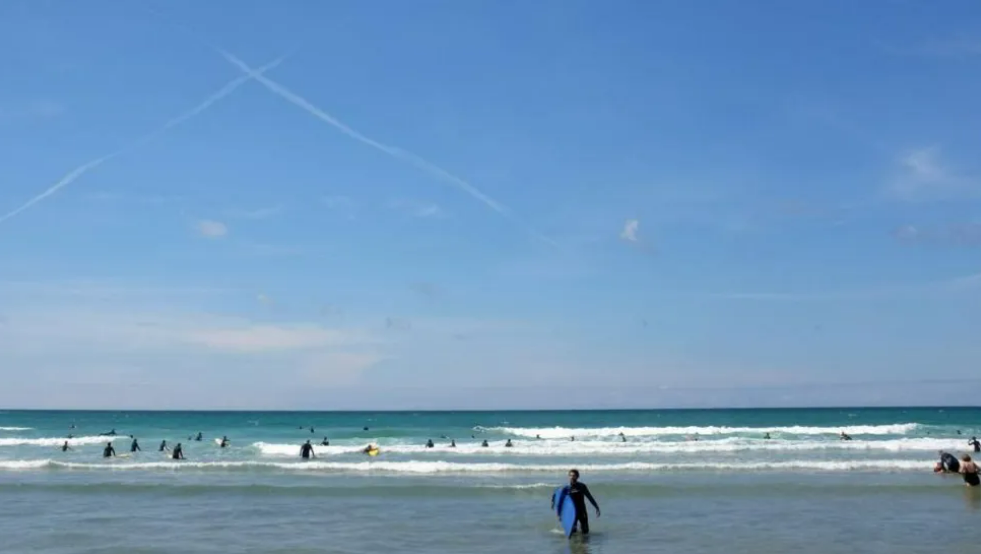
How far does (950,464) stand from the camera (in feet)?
87.9

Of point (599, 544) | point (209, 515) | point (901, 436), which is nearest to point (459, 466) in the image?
point (209, 515)

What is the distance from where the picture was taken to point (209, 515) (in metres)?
20.6

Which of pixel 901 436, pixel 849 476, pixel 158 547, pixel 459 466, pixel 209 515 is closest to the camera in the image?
pixel 158 547

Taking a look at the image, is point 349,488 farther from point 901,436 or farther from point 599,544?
point 901,436

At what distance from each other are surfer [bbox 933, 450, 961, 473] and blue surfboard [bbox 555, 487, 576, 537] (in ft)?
51.4

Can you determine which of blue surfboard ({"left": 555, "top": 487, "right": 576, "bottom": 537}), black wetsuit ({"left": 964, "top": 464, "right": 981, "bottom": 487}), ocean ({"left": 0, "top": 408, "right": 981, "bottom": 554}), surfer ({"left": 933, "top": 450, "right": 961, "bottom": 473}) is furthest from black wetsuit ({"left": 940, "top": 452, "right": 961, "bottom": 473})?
blue surfboard ({"left": 555, "top": 487, "right": 576, "bottom": 537})

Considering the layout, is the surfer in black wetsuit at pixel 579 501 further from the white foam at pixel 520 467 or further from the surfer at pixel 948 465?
the surfer at pixel 948 465

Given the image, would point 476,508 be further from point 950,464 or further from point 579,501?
point 950,464

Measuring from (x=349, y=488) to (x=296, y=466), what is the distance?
7.23 metres

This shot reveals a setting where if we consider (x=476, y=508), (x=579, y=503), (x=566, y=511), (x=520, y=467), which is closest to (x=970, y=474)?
(x=579, y=503)

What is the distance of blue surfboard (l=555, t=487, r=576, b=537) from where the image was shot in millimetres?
17312

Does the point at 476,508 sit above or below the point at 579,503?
below

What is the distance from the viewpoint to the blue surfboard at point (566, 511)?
56.8 ft

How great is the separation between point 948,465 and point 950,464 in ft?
0.35
